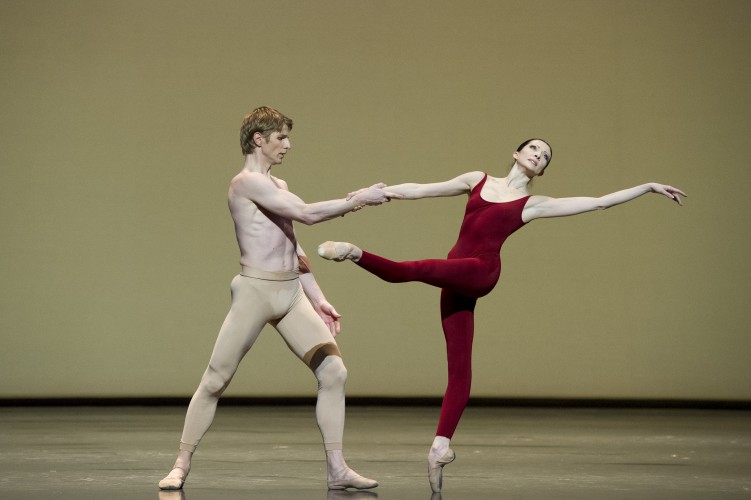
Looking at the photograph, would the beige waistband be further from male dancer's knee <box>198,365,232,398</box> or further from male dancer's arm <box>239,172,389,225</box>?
male dancer's knee <box>198,365,232,398</box>

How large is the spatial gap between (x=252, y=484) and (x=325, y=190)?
3.46m

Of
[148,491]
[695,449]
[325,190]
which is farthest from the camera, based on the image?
[325,190]

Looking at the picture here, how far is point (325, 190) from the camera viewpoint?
25.1 ft

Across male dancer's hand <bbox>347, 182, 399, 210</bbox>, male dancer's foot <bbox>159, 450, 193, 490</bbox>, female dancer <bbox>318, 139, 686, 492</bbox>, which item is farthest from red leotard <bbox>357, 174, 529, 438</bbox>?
male dancer's foot <bbox>159, 450, 193, 490</bbox>

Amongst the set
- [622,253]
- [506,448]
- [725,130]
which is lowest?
[506,448]

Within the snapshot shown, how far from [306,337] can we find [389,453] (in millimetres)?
1468

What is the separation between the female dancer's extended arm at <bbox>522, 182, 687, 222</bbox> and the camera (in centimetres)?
427

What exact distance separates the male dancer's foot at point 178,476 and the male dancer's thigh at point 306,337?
60 cm

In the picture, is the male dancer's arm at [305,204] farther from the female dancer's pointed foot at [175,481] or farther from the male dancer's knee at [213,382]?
the female dancer's pointed foot at [175,481]

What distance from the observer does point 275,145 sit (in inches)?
170

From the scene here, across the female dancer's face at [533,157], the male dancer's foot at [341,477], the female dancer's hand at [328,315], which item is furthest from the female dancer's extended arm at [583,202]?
the male dancer's foot at [341,477]

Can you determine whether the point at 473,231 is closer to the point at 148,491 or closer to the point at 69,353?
the point at 148,491

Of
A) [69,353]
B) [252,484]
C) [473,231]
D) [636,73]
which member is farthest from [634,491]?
[69,353]

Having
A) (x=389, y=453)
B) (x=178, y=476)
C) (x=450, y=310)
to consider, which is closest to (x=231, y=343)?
(x=178, y=476)
